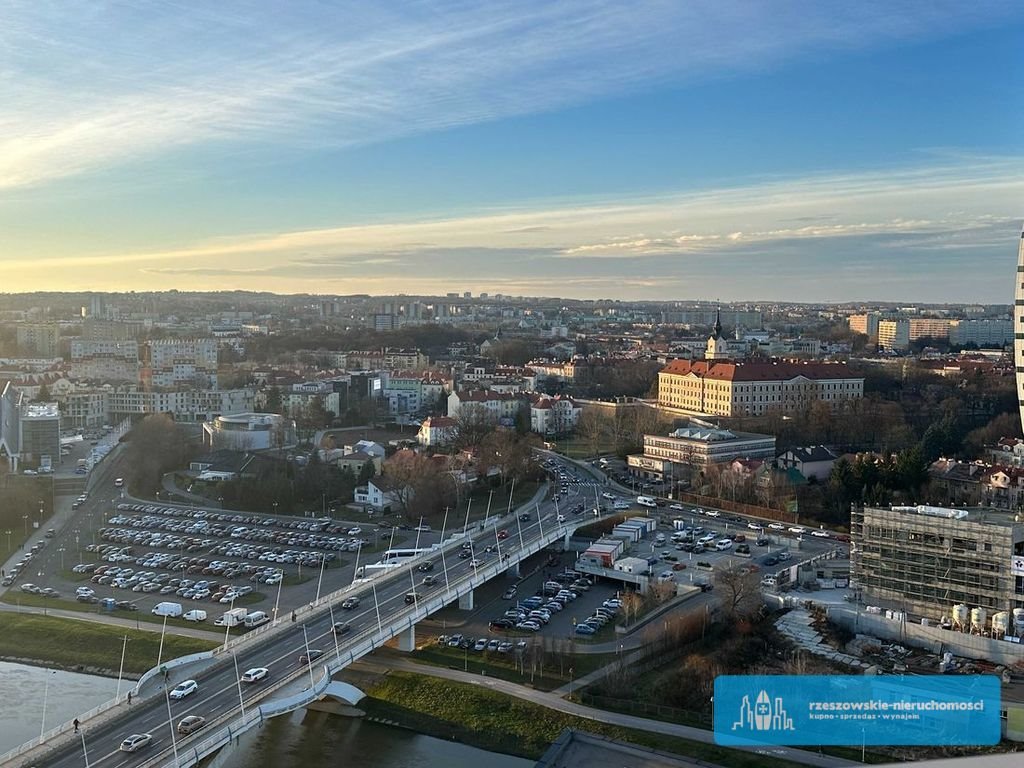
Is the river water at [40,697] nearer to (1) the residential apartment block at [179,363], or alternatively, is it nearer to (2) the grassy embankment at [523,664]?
(2) the grassy embankment at [523,664]

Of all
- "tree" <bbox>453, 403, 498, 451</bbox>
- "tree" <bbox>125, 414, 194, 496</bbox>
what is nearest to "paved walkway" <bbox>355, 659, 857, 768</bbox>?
"tree" <bbox>453, 403, 498, 451</bbox>

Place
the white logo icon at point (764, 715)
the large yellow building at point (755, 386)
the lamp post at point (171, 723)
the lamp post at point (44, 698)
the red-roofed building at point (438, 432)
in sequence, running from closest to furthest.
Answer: the white logo icon at point (764, 715) → the lamp post at point (171, 723) → the lamp post at point (44, 698) → the red-roofed building at point (438, 432) → the large yellow building at point (755, 386)

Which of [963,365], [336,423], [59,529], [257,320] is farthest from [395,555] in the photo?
[257,320]

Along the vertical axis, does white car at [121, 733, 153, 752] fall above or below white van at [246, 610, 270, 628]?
above

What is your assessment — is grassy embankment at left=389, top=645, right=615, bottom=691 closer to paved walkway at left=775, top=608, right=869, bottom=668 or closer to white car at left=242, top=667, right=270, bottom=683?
paved walkway at left=775, top=608, right=869, bottom=668

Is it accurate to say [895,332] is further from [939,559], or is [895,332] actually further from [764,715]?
[764,715]

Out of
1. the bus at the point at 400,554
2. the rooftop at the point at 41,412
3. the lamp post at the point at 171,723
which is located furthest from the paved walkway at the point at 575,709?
the rooftop at the point at 41,412
